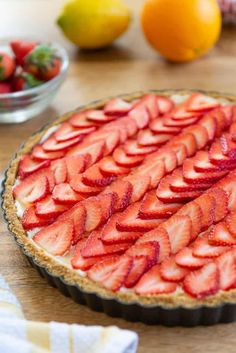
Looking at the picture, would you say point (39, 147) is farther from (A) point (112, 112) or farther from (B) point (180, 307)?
(B) point (180, 307)

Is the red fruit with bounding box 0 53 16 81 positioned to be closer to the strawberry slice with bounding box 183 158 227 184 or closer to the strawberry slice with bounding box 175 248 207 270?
the strawberry slice with bounding box 183 158 227 184

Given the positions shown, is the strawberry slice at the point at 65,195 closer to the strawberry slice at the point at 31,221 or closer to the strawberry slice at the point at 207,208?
the strawberry slice at the point at 31,221

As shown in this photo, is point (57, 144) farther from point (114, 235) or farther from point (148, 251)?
point (148, 251)

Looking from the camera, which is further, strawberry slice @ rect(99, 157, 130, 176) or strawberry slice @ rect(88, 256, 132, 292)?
strawberry slice @ rect(99, 157, 130, 176)

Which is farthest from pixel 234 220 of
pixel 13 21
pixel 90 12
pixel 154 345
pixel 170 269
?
pixel 13 21

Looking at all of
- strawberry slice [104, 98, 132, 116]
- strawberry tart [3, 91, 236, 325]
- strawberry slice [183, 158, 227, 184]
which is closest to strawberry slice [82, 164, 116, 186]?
strawberry tart [3, 91, 236, 325]

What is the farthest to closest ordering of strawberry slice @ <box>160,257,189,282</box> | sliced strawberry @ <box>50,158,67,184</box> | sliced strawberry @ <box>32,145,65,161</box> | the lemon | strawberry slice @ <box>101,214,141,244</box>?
the lemon
sliced strawberry @ <box>32,145,65,161</box>
sliced strawberry @ <box>50,158,67,184</box>
strawberry slice @ <box>101,214,141,244</box>
strawberry slice @ <box>160,257,189,282</box>

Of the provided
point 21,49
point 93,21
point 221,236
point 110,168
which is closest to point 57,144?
point 110,168
